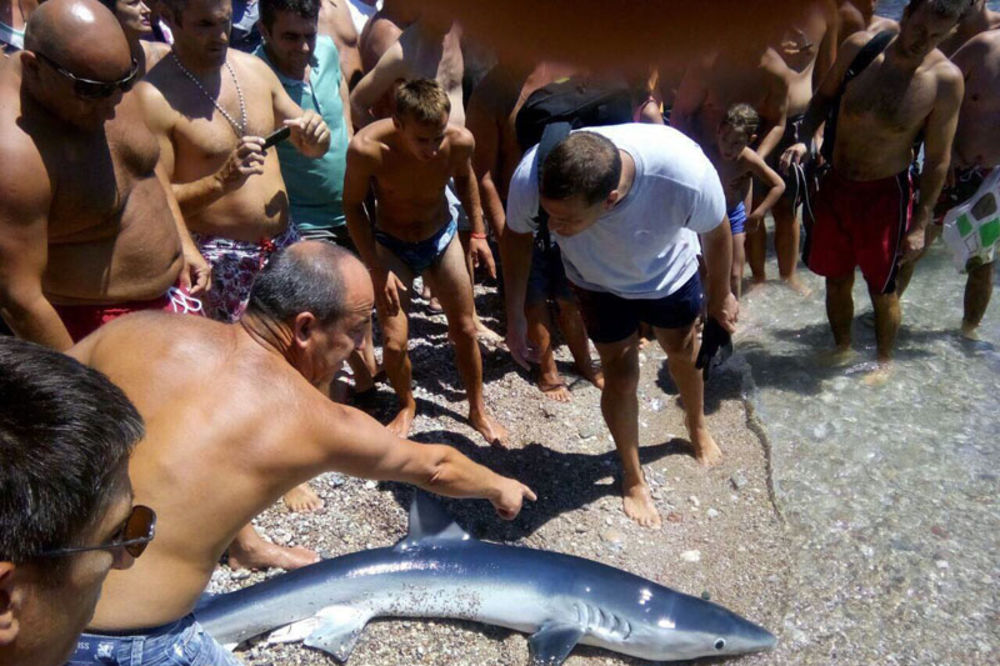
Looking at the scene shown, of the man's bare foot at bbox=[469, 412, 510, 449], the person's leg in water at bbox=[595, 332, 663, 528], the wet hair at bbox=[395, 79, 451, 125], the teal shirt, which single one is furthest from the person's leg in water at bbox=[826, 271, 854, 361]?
the teal shirt

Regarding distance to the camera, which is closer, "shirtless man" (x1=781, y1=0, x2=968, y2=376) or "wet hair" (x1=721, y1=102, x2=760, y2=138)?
"shirtless man" (x1=781, y1=0, x2=968, y2=376)

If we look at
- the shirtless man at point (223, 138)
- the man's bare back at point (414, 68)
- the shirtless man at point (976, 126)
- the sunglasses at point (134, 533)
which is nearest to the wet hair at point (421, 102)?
the shirtless man at point (223, 138)

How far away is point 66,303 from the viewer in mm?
2613

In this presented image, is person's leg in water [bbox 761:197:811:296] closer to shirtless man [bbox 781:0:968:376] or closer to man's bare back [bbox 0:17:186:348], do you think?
shirtless man [bbox 781:0:968:376]

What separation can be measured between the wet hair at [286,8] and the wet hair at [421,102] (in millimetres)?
643

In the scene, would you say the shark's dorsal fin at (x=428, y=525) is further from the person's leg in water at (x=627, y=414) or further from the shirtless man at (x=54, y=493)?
the shirtless man at (x=54, y=493)

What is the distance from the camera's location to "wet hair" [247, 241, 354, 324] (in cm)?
200

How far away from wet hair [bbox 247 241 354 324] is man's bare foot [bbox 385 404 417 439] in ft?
6.00

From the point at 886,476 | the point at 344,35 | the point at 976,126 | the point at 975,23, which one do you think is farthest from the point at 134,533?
the point at 975,23

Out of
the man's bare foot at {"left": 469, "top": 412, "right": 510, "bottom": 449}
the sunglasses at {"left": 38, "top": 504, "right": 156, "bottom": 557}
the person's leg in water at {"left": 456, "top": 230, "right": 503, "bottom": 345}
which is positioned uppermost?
the sunglasses at {"left": 38, "top": 504, "right": 156, "bottom": 557}

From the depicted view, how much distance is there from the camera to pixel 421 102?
3.35m

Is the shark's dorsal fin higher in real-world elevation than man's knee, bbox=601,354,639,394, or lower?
lower

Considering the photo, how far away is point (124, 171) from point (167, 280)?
0.41 metres

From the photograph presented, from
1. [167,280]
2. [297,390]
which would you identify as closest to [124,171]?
[167,280]
